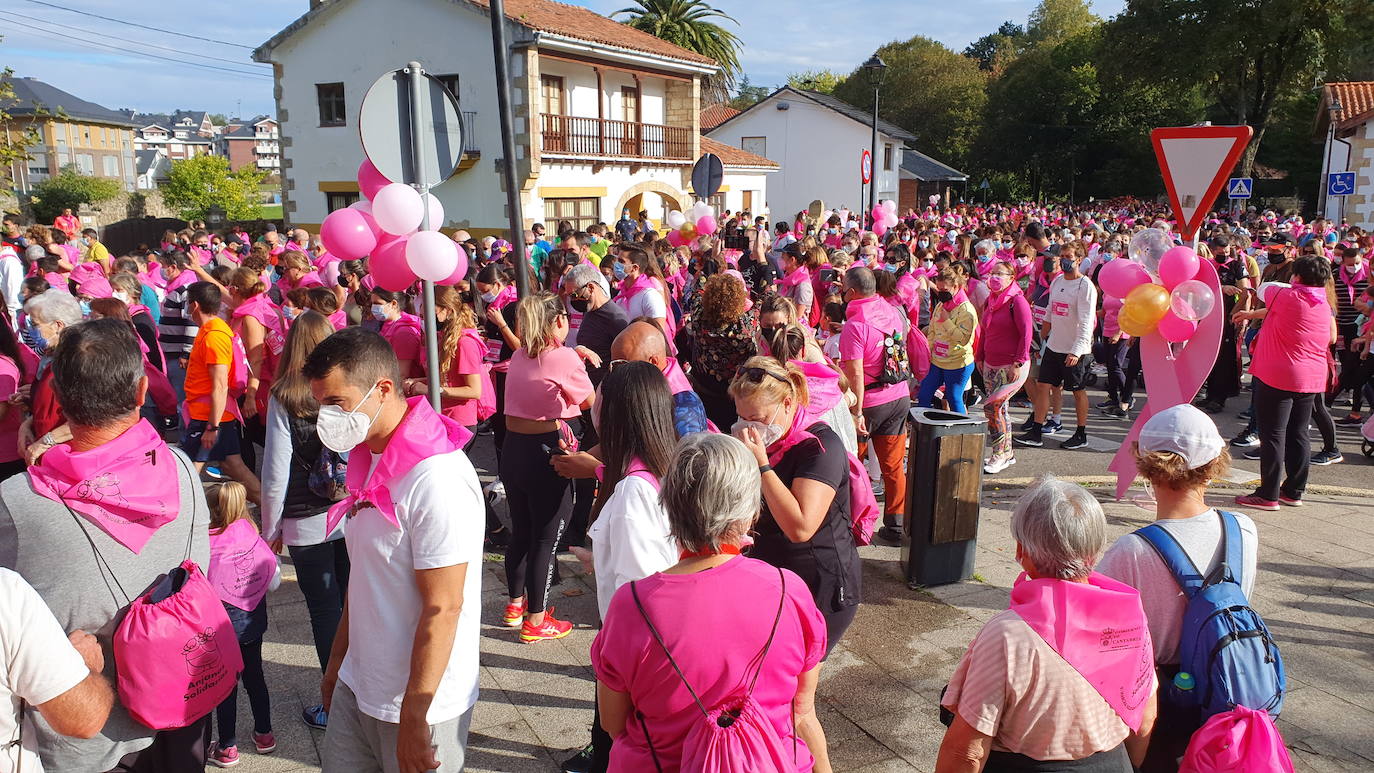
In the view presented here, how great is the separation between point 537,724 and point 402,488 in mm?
1973

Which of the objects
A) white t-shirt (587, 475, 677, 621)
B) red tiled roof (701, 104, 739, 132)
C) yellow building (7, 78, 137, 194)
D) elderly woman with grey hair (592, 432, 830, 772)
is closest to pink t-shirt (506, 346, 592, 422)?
white t-shirt (587, 475, 677, 621)

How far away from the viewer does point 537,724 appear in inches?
157

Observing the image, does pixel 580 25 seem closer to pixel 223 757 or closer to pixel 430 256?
pixel 430 256

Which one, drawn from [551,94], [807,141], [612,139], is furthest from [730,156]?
[551,94]

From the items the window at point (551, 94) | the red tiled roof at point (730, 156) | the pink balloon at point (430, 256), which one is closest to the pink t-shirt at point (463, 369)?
the pink balloon at point (430, 256)

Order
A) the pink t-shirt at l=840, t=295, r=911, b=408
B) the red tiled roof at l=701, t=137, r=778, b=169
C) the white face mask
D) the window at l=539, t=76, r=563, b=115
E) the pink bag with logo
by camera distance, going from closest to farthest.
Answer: the pink bag with logo < the white face mask < the pink t-shirt at l=840, t=295, r=911, b=408 < the window at l=539, t=76, r=563, b=115 < the red tiled roof at l=701, t=137, r=778, b=169

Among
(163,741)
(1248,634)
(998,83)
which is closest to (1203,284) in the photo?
(1248,634)

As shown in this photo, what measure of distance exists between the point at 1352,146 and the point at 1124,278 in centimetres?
2956

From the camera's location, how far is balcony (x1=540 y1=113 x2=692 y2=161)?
25.0 meters

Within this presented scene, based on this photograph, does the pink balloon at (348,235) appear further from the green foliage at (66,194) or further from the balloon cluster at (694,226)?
the green foliage at (66,194)

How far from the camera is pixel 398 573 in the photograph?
2.43 m

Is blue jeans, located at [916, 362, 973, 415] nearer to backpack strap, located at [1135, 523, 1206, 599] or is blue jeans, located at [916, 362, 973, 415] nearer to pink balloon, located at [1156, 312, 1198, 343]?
pink balloon, located at [1156, 312, 1198, 343]

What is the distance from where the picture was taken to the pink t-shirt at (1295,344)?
255 inches

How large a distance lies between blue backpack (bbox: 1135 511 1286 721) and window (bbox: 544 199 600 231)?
23.1 m
